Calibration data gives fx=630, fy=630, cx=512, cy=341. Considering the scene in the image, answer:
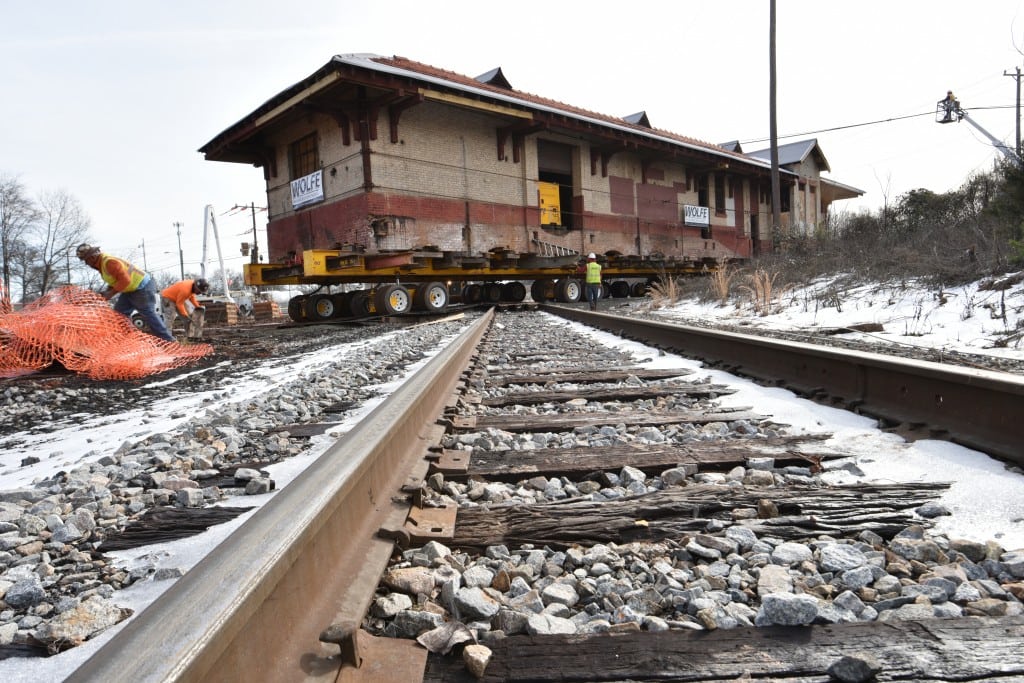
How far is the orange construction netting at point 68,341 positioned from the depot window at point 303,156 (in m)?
12.8

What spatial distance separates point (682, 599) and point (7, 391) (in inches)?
259

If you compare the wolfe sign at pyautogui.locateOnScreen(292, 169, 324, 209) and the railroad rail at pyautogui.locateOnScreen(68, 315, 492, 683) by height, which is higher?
the wolfe sign at pyautogui.locateOnScreen(292, 169, 324, 209)

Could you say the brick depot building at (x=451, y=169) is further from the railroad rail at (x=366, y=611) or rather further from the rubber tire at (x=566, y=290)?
the railroad rail at (x=366, y=611)

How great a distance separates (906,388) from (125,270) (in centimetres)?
883

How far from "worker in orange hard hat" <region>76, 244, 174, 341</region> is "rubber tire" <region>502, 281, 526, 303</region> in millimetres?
13040

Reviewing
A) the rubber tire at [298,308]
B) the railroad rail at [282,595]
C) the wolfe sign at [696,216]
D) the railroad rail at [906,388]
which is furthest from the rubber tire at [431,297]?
the wolfe sign at [696,216]

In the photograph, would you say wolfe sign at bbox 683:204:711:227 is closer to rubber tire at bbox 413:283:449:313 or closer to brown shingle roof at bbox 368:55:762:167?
brown shingle roof at bbox 368:55:762:167

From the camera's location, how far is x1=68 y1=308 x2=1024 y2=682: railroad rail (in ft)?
2.79

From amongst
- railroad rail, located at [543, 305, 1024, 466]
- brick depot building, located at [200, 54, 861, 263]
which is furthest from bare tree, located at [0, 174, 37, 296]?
railroad rail, located at [543, 305, 1024, 466]

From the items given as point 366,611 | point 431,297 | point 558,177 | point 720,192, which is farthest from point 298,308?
point 720,192

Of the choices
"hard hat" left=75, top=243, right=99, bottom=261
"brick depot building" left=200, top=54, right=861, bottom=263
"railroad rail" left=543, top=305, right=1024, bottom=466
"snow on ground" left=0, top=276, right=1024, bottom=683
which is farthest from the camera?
"brick depot building" left=200, top=54, right=861, bottom=263

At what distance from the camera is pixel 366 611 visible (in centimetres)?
119

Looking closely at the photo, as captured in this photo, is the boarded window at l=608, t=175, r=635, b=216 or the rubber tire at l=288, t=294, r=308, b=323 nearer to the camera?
the rubber tire at l=288, t=294, r=308, b=323

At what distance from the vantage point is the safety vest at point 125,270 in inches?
320
